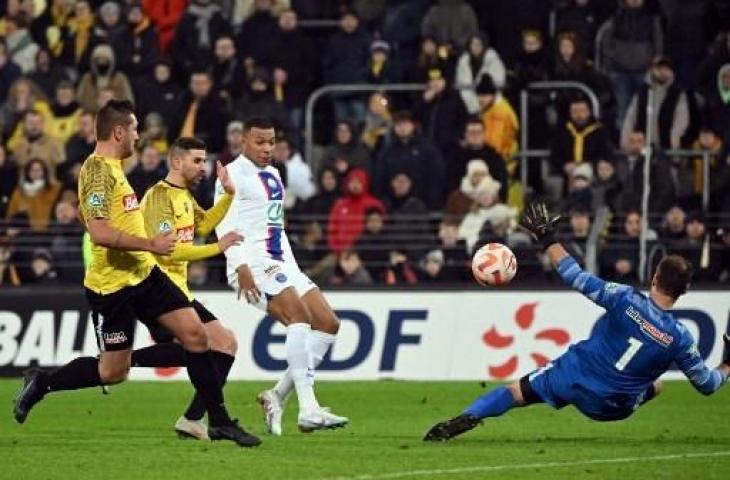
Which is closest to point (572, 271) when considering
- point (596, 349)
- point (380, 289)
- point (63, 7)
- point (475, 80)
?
point (596, 349)

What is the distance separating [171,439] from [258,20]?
12404 millimetres

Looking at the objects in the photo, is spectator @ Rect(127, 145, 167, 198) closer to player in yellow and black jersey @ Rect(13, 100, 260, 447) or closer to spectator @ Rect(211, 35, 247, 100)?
spectator @ Rect(211, 35, 247, 100)

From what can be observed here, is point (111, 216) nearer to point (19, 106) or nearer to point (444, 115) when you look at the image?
point (444, 115)

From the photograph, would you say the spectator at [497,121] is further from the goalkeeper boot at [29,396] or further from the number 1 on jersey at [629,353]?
the number 1 on jersey at [629,353]

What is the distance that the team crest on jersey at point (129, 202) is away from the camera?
1370 cm

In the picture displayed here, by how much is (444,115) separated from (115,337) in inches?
441

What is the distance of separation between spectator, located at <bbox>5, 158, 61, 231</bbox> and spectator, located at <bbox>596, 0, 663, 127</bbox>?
23.2 feet

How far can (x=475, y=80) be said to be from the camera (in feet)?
81.9

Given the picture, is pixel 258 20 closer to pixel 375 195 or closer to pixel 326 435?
pixel 375 195

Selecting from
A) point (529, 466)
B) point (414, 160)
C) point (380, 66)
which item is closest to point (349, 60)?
point (380, 66)

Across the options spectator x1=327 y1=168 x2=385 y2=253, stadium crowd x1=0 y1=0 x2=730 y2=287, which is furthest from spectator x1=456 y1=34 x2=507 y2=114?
spectator x1=327 y1=168 x2=385 y2=253

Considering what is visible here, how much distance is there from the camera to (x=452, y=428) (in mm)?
13812

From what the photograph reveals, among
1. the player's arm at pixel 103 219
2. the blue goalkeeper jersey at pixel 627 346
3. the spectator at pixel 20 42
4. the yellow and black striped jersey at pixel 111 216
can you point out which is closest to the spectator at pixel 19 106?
the spectator at pixel 20 42

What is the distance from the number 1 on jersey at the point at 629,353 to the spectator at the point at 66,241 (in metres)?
10.7
